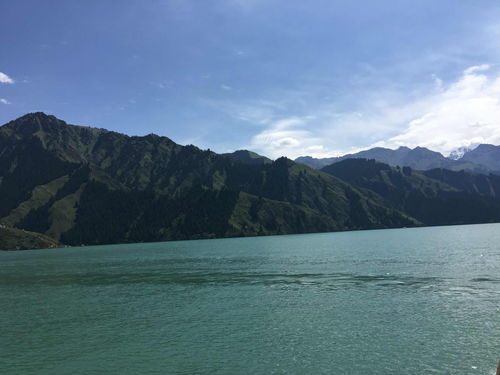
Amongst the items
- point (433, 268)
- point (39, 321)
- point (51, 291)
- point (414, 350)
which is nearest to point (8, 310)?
point (39, 321)

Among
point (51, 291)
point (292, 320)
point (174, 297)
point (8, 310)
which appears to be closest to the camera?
point (292, 320)

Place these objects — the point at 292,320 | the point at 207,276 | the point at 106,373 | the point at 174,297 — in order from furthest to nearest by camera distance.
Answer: the point at 207,276 < the point at 174,297 < the point at 292,320 < the point at 106,373

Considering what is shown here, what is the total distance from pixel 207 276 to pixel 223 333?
209 feet

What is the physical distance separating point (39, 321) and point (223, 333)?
108 feet

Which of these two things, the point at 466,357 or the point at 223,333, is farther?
the point at 223,333

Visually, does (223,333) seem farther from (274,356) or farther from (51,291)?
(51,291)

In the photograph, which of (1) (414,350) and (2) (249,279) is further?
(2) (249,279)

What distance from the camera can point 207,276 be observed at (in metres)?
112

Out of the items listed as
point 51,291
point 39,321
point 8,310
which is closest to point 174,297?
point 39,321

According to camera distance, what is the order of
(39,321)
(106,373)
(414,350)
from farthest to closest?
1. (39,321)
2. (414,350)
3. (106,373)

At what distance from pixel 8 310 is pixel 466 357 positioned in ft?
248

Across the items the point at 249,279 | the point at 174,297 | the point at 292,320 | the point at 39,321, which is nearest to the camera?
the point at 292,320

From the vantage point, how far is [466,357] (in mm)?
37188

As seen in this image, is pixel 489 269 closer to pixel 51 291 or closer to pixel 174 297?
pixel 174 297
